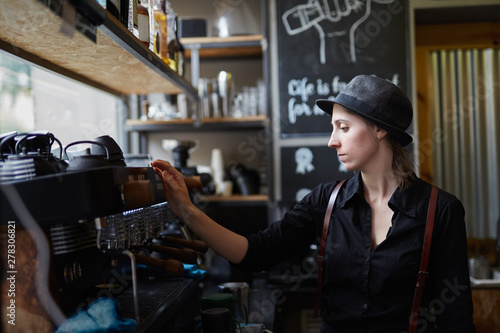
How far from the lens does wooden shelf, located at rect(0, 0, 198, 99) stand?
1084 mm

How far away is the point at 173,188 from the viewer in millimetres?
1416

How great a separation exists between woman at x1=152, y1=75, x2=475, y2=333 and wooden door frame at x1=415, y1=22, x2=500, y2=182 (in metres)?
1.41

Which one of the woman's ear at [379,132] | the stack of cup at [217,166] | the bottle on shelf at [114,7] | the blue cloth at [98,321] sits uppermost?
the bottle on shelf at [114,7]

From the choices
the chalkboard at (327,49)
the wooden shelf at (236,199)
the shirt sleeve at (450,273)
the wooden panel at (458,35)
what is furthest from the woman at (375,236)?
the wooden panel at (458,35)

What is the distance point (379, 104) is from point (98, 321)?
1041 millimetres

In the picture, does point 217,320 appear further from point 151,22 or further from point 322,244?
point 151,22

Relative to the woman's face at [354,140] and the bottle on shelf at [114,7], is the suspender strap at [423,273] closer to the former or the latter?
the woman's face at [354,140]

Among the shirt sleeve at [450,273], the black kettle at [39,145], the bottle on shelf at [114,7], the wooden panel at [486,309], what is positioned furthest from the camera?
the wooden panel at [486,309]

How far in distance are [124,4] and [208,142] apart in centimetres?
184

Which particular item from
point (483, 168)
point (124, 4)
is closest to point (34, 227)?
point (124, 4)

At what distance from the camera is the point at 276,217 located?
2.77 m

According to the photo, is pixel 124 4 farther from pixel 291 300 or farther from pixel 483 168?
pixel 483 168

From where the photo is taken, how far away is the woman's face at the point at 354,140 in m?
1.58

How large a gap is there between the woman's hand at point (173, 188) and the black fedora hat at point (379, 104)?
579mm
